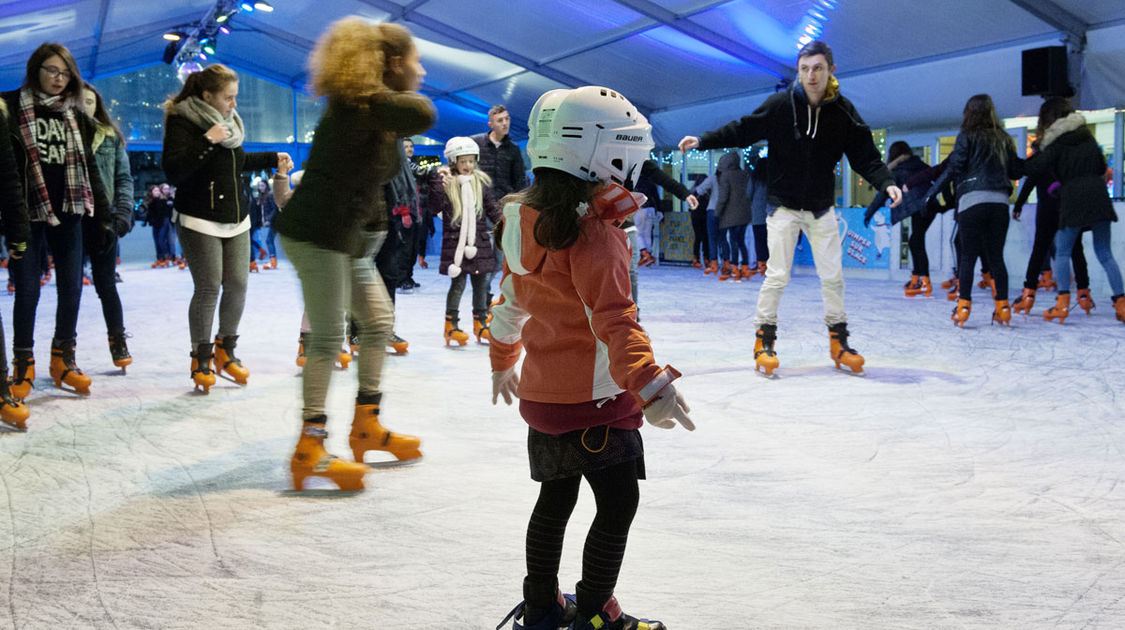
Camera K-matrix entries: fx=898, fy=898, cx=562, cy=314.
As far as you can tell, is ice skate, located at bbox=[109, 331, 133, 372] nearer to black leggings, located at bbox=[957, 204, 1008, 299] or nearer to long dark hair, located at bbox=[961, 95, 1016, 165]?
black leggings, located at bbox=[957, 204, 1008, 299]

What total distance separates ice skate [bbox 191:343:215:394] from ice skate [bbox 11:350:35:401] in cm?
69

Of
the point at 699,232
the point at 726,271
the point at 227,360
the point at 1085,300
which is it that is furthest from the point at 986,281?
the point at 227,360

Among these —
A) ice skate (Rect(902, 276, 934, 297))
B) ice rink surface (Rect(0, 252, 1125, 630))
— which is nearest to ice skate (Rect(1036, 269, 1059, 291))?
ice skate (Rect(902, 276, 934, 297))

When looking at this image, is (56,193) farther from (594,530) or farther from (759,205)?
(759,205)

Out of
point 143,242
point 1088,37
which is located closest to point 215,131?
point 1088,37

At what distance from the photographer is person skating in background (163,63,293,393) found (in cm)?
397

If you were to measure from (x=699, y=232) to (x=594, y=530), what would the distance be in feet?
41.4

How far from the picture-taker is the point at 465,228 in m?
5.81

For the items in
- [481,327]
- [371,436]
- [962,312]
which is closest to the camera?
[371,436]

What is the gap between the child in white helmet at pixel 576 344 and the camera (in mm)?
1655

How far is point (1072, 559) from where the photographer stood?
7.06ft

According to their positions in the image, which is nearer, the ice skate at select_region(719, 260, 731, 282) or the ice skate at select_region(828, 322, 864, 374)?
the ice skate at select_region(828, 322, 864, 374)

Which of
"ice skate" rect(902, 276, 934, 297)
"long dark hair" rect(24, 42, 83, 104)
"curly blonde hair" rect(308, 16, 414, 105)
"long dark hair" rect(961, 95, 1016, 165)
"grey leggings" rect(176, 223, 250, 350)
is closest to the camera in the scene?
"curly blonde hair" rect(308, 16, 414, 105)

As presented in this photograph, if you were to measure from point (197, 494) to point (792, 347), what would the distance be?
3986 mm
